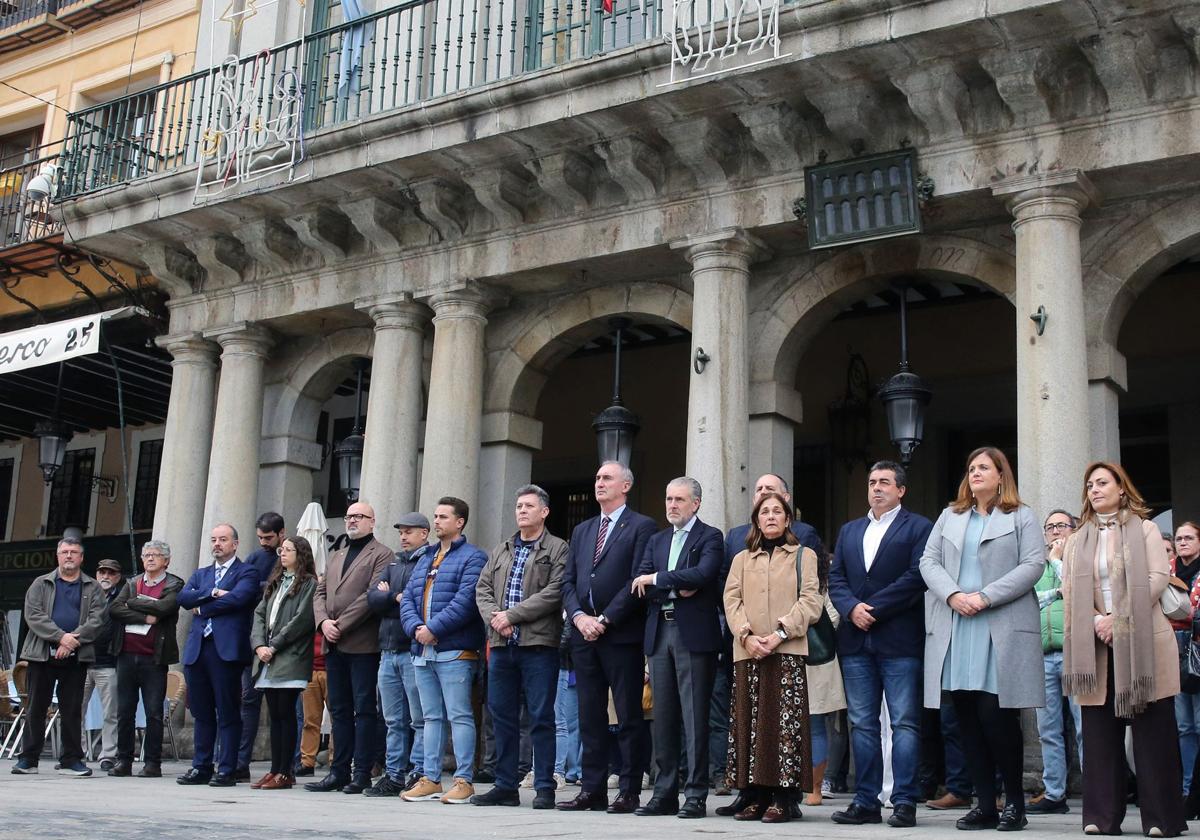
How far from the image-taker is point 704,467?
11.1 metres

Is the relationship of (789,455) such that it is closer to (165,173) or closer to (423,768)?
(423,768)

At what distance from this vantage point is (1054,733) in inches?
330

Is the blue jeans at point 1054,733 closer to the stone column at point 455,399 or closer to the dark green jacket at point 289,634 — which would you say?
the dark green jacket at point 289,634

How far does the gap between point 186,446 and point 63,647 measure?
4.27 metres

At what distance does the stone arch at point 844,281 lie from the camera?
435 inches

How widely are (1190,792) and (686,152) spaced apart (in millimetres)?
6036

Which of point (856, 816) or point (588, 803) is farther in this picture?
point (588, 803)

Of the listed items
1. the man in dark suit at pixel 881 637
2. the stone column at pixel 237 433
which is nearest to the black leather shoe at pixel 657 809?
the man in dark suit at pixel 881 637

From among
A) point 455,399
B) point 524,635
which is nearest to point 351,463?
point 455,399

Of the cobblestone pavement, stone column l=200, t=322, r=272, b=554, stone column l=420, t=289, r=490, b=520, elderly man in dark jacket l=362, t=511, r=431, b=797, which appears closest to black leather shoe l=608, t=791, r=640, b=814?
the cobblestone pavement

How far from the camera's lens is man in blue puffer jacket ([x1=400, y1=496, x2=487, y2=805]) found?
8.33 meters

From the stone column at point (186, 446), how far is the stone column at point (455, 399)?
3091 mm

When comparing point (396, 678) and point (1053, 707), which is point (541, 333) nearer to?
point (396, 678)

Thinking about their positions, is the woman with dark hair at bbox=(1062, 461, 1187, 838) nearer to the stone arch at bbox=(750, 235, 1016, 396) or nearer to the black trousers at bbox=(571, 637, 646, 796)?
the black trousers at bbox=(571, 637, 646, 796)
